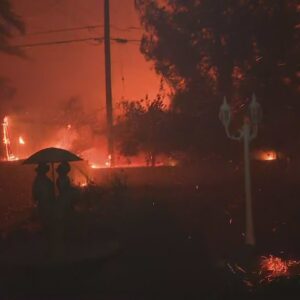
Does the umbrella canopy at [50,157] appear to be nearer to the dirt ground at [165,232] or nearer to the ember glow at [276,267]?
the dirt ground at [165,232]

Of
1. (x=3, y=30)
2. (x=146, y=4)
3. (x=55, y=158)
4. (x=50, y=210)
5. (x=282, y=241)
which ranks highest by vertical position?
(x=146, y=4)

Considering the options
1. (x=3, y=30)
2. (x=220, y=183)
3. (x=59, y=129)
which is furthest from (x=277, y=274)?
(x=59, y=129)

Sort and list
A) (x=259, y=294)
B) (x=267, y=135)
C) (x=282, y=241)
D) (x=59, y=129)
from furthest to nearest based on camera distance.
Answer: (x=59, y=129)
(x=267, y=135)
(x=282, y=241)
(x=259, y=294)

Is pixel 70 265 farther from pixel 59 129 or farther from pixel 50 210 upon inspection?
pixel 59 129

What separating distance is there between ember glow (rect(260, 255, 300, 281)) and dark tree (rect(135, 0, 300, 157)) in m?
6.56

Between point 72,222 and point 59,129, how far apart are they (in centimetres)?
2801

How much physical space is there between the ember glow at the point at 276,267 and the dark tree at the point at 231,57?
6.56 m

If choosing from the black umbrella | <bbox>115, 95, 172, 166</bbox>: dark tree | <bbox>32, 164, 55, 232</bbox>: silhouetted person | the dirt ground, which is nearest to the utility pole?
<bbox>115, 95, 172, 166</bbox>: dark tree

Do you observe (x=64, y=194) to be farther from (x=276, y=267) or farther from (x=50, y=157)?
(x=276, y=267)

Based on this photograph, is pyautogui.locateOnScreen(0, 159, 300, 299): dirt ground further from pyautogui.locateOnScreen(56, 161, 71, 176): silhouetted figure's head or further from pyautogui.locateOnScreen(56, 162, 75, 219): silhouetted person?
pyautogui.locateOnScreen(56, 161, 71, 176): silhouetted figure's head

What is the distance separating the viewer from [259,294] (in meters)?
7.71

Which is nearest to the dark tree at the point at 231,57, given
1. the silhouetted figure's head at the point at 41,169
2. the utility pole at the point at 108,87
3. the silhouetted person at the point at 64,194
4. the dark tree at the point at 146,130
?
the dark tree at the point at 146,130

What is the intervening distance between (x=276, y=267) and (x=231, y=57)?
939 cm

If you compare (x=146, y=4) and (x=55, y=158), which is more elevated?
(x=146, y=4)
